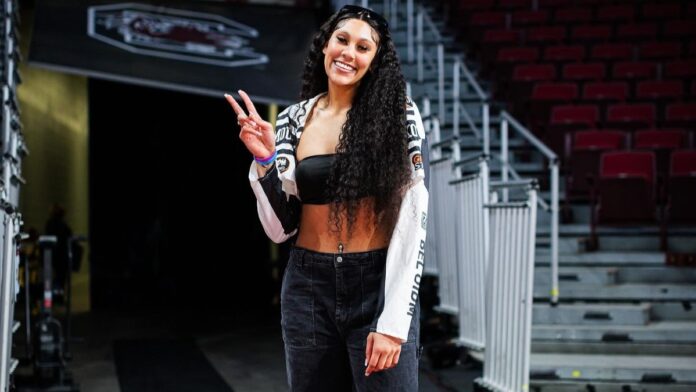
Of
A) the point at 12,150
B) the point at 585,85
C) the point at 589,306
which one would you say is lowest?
the point at 589,306

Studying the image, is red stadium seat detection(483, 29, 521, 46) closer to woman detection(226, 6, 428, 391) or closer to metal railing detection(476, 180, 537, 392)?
metal railing detection(476, 180, 537, 392)

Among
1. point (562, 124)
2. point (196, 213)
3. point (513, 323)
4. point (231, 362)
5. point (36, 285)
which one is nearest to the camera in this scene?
point (513, 323)

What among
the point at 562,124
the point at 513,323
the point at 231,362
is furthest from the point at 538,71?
the point at 513,323

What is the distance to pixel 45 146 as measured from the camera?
1408 cm

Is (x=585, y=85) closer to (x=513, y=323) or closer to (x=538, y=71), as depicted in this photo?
(x=538, y=71)

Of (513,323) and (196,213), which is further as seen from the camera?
(196,213)

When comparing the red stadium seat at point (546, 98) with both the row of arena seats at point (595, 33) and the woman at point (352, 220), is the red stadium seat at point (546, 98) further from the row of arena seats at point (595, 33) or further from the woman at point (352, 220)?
the woman at point (352, 220)

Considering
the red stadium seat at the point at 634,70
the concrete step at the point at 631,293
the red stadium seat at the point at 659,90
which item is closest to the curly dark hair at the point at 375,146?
the concrete step at the point at 631,293

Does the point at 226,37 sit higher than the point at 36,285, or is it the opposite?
the point at 226,37

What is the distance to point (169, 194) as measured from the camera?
50.8ft

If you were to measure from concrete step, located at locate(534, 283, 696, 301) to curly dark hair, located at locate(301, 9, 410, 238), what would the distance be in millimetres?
4732

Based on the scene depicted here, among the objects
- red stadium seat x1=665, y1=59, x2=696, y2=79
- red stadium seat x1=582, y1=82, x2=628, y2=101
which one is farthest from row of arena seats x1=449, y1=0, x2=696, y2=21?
red stadium seat x1=582, y1=82, x2=628, y2=101

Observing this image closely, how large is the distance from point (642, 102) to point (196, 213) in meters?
7.54

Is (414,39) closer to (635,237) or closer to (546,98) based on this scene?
(546,98)
